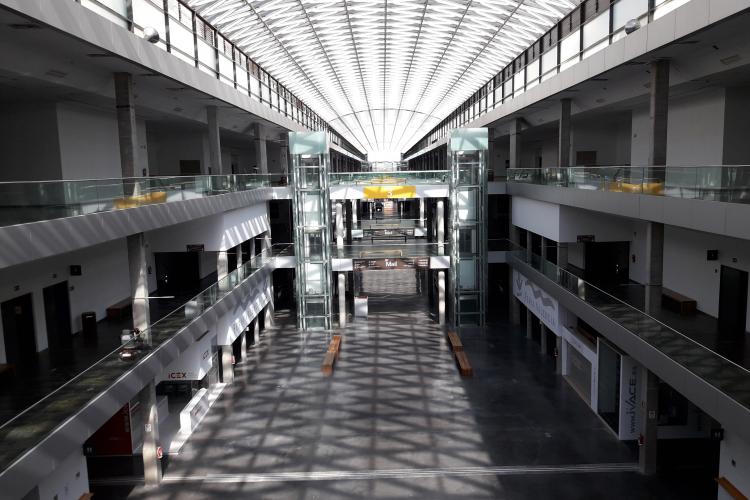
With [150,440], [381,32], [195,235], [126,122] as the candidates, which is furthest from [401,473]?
[381,32]

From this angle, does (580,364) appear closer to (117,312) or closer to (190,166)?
(117,312)

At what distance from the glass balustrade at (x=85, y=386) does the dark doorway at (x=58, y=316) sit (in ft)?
9.83

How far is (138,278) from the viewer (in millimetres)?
15062

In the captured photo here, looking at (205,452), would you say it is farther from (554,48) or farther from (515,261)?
(554,48)

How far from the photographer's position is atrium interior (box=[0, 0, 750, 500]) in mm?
12016

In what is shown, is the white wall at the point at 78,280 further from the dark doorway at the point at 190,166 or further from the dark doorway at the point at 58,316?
the dark doorway at the point at 190,166

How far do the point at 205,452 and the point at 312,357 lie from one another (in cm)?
911

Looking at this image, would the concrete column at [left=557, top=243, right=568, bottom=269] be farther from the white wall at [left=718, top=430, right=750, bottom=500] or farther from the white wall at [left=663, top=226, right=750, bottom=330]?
the white wall at [left=718, top=430, right=750, bottom=500]

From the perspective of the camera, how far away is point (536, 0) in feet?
90.6

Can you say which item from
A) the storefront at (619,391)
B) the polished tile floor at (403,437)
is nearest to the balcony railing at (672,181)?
the storefront at (619,391)

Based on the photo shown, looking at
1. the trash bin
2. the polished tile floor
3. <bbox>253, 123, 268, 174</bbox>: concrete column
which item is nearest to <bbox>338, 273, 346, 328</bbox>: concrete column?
the polished tile floor

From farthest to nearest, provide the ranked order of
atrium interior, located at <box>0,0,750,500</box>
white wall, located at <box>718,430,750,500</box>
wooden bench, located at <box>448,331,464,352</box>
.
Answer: wooden bench, located at <box>448,331,464,352</box> < atrium interior, located at <box>0,0,750,500</box> < white wall, located at <box>718,430,750,500</box>

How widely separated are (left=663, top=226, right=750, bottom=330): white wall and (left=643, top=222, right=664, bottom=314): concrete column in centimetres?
227

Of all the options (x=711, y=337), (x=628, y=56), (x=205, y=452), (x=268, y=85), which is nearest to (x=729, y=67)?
(x=628, y=56)
